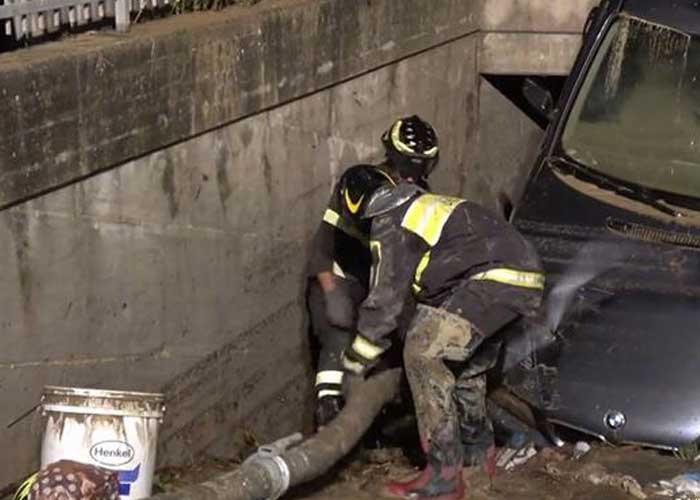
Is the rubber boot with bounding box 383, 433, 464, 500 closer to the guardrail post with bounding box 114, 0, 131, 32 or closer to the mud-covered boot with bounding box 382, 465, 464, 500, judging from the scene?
the mud-covered boot with bounding box 382, 465, 464, 500

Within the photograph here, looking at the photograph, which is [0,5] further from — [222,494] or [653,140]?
[653,140]

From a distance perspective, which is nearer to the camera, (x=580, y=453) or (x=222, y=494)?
(x=222, y=494)

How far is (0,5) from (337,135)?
267 cm

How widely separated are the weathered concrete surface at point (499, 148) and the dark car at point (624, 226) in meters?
2.39

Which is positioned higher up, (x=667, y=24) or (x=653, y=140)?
(x=667, y=24)

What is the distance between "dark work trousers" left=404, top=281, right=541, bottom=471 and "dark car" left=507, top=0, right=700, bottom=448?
1.08 ft

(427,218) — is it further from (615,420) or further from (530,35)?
(530,35)

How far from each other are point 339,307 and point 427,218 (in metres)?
1.34

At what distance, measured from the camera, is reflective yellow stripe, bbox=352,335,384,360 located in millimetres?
6828

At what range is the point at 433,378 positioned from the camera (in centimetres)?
675

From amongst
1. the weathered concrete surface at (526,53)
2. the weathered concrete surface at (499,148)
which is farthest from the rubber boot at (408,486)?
the weathered concrete surface at (526,53)

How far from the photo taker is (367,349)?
22.5ft

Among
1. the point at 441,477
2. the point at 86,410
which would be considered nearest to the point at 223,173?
the point at 441,477

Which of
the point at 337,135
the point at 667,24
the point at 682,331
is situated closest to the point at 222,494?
the point at 682,331
